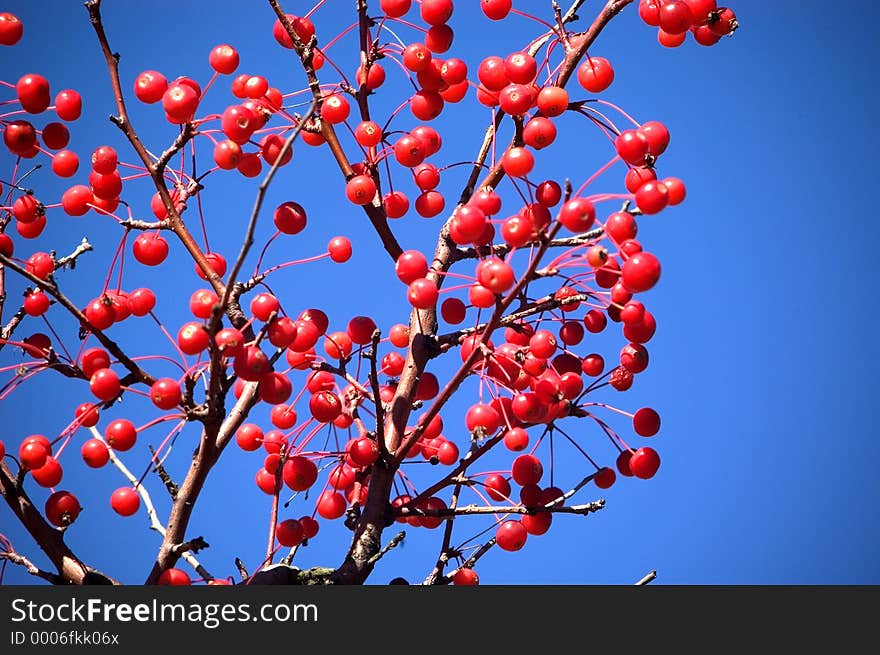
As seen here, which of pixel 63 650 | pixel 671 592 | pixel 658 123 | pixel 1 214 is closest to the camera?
pixel 63 650

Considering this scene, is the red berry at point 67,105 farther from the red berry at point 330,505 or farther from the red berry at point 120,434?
the red berry at point 330,505

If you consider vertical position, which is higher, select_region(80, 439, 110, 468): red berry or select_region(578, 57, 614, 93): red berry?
select_region(578, 57, 614, 93): red berry

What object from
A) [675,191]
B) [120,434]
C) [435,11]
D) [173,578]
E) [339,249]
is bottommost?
[173,578]

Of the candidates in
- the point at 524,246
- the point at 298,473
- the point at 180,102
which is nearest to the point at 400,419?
the point at 298,473

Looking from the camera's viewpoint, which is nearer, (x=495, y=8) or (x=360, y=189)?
(x=360, y=189)

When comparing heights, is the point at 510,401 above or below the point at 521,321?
below

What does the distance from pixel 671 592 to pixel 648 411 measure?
1.30ft

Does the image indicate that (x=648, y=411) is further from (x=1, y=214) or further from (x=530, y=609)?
(x=1, y=214)

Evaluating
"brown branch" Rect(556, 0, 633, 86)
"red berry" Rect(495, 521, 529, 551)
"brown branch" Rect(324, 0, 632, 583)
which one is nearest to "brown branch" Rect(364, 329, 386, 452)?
"brown branch" Rect(324, 0, 632, 583)

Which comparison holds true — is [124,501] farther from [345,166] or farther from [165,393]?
[345,166]

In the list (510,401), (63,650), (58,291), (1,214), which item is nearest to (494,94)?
(510,401)

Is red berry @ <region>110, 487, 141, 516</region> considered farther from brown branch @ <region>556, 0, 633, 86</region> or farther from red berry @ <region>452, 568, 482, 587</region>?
brown branch @ <region>556, 0, 633, 86</region>

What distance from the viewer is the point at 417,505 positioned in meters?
1.99

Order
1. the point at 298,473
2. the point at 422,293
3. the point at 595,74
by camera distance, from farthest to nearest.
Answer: the point at 595,74
the point at 298,473
the point at 422,293
